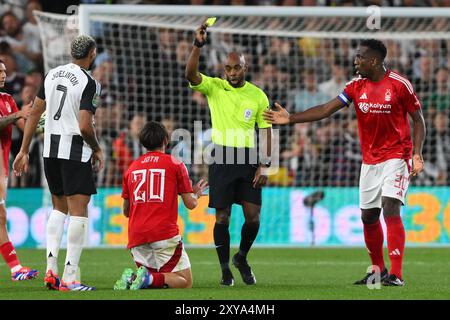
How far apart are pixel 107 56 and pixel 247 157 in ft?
27.2

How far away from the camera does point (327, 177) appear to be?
16.9m

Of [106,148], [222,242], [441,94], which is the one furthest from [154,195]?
[441,94]

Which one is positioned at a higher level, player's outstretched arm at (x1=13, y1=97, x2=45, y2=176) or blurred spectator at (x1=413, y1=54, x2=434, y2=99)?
blurred spectator at (x1=413, y1=54, x2=434, y2=99)

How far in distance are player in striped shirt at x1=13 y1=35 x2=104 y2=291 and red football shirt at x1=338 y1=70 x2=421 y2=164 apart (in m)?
2.43

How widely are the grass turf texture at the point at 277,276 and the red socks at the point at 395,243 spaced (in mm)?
229

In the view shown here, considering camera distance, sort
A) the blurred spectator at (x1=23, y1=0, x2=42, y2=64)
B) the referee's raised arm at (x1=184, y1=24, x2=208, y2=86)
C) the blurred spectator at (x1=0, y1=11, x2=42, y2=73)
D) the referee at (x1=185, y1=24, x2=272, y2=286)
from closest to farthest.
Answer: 1. the referee's raised arm at (x1=184, y1=24, x2=208, y2=86)
2. the referee at (x1=185, y1=24, x2=272, y2=286)
3. the blurred spectator at (x1=0, y1=11, x2=42, y2=73)
4. the blurred spectator at (x1=23, y1=0, x2=42, y2=64)

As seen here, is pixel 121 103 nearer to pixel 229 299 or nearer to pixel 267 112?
pixel 267 112

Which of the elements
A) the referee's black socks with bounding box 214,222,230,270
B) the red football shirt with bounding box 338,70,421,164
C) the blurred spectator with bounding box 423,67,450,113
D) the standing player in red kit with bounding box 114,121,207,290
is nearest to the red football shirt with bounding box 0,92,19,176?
the standing player in red kit with bounding box 114,121,207,290

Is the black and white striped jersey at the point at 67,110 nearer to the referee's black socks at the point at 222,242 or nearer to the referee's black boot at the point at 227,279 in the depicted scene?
the referee's black socks at the point at 222,242

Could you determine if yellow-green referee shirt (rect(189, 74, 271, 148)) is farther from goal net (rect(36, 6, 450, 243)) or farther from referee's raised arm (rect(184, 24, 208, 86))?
goal net (rect(36, 6, 450, 243))

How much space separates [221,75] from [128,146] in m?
2.04

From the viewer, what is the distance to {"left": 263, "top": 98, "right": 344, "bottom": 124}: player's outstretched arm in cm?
887

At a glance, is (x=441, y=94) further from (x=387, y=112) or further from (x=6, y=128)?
(x=6, y=128)

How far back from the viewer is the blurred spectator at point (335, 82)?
17203 millimetres
